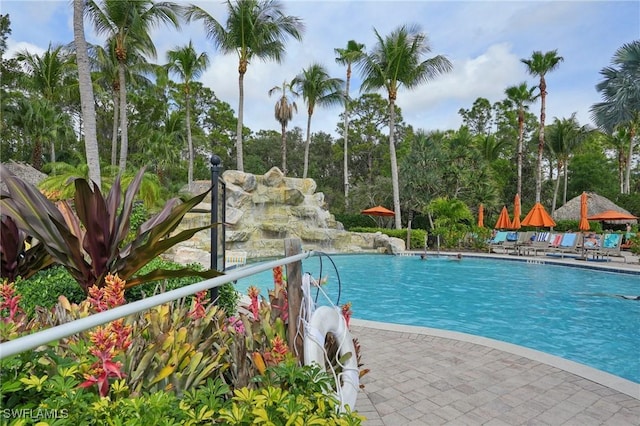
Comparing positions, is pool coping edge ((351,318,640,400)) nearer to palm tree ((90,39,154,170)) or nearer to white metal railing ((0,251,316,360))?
white metal railing ((0,251,316,360))

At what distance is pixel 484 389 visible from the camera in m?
3.40

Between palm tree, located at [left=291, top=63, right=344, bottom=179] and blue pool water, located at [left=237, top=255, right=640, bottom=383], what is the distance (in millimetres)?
15863

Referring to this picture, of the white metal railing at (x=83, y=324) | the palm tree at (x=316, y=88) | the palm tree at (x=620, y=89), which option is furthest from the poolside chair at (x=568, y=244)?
the white metal railing at (x=83, y=324)

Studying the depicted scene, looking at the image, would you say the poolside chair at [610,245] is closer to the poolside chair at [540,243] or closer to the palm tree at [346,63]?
the poolside chair at [540,243]

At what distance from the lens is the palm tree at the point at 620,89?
14898 millimetres

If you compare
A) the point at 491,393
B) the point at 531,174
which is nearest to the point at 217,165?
the point at 491,393

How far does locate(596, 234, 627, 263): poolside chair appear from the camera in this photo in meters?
13.5

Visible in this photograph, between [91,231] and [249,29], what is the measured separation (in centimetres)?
1924

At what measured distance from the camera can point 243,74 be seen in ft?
67.4

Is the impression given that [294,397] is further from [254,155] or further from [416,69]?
[254,155]

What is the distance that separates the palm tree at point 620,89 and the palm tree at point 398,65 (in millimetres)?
7093

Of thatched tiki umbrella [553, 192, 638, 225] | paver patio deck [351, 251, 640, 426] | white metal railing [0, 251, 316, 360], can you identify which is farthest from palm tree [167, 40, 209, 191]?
thatched tiki umbrella [553, 192, 638, 225]

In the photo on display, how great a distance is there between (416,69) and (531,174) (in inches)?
718

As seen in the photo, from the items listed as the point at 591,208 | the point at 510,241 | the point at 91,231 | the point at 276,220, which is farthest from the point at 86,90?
the point at 591,208
